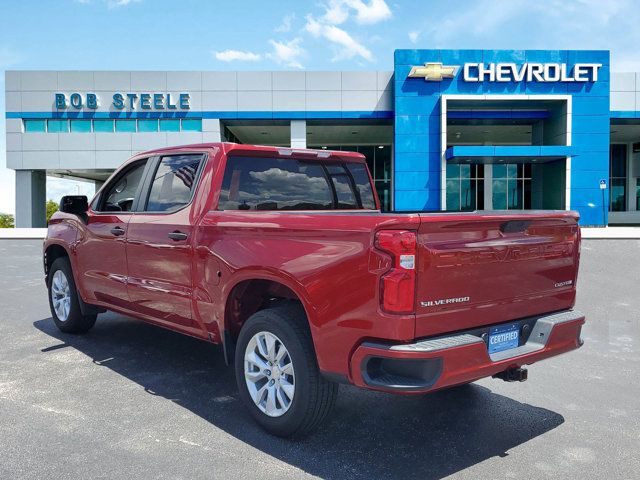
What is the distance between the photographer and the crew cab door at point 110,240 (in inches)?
197

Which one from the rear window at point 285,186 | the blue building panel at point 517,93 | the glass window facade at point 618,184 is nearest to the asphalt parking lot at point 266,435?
the rear window at point 285,186

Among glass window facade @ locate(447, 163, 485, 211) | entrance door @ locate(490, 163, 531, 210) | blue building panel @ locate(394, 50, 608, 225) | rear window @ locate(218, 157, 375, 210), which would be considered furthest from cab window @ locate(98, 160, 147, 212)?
entrance door @ locate(490, 163, 531, 210)

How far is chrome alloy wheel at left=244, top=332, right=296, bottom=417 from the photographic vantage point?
3.45m

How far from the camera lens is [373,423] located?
376 cm

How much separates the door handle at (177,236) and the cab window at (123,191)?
949mm

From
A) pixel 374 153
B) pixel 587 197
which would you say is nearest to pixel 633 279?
pixel 587 197

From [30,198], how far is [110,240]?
33846 millimetres

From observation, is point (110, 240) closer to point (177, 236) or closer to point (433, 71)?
point (177, 236)

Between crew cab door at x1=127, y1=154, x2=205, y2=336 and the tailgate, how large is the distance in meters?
2.00

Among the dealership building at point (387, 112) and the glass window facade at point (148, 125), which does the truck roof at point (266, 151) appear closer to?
the dealership building at point (387, 112)

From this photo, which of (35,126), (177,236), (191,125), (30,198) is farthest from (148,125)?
(177,236)

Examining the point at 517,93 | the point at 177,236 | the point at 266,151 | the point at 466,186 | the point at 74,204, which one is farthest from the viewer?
the point at 466,186

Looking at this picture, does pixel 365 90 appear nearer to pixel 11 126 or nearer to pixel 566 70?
pixel 566 70

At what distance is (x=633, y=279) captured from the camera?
10.3 m
